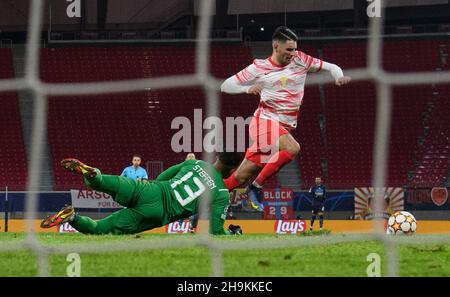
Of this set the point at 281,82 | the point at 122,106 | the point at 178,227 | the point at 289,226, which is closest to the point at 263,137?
the point at 281,82

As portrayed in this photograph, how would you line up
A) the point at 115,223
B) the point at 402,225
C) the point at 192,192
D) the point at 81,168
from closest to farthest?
1. the point at 81,168
2. the point at 192,192
3. the point at 115,223
4. the point at 402,225

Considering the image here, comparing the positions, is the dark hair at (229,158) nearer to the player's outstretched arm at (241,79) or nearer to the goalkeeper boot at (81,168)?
the player's outstretched arm at (241,79)

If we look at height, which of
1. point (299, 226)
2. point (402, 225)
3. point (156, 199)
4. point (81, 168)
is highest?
point (81, 168)

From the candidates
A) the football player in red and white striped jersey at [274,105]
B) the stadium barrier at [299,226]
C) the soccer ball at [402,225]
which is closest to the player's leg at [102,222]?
the football player in red and white striped jersey at [274,105]

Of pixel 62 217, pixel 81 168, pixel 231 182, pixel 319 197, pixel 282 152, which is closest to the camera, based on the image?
pixel 81 168

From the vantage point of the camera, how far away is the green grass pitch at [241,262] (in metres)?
4.34

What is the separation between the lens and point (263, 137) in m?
7.29

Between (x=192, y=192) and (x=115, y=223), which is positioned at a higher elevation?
(x=192, y=192)

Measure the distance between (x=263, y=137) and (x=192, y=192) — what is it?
133 cm

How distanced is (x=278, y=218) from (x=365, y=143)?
3.34 m

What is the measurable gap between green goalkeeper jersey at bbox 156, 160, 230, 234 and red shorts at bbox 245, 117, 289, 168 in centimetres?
78

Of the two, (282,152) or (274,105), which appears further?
(274,105)

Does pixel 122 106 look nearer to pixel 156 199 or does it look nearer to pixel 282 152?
pixel 282 152

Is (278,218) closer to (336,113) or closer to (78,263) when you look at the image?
(336,113)
